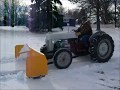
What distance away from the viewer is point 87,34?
9.81 meters

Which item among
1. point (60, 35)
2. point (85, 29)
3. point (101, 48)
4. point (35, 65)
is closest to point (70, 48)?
point (60, 35)

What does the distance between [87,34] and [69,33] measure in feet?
2.62

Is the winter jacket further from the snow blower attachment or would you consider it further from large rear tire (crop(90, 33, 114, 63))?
the snow blower attachment

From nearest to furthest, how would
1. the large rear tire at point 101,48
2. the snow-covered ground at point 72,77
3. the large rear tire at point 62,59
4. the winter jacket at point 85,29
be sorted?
the snow-covered ground at point 72,77, the large rear tire at point 62,59, the large rear tire at point 101,48, the winter jacket at point 85,29

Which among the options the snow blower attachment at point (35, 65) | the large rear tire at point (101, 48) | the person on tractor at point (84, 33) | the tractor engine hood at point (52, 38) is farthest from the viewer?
the person on tractor at point (84, 33)

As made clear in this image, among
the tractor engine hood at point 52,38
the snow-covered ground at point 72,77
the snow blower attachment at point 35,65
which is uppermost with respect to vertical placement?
the tractor engine hood at point 52,38

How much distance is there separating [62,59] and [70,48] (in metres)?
1.13

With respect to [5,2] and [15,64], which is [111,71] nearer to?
[15,64]

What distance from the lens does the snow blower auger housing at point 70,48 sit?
8.60 metres

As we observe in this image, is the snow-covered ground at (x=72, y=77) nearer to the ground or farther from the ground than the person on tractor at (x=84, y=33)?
nearer to the ground

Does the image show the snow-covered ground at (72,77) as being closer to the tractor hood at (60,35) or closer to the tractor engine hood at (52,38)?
the tractor engine hood at (52,38)

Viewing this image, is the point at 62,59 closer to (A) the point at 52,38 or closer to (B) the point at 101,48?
(A) the point at 52,38

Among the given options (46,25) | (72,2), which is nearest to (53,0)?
(46,25)

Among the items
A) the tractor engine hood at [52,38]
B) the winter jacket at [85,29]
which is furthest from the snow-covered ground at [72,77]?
the winter jacket at [85,29]
